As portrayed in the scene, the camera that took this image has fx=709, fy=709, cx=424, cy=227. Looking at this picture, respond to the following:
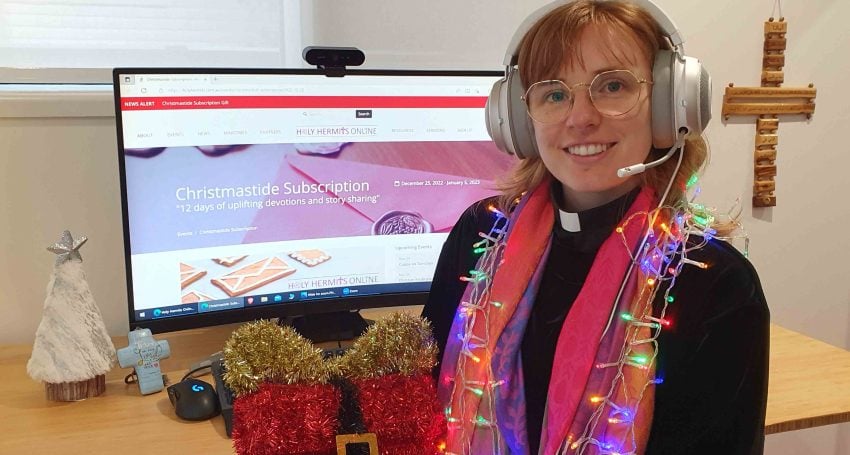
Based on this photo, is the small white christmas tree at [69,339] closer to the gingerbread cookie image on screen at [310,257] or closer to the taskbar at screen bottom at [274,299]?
the taskbar at screen bottom at [274,299]

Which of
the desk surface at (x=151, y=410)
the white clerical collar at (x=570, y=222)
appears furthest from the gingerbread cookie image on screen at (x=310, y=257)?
the white clerical collar at (x=570, y=222)

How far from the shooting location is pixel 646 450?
0.86 metres

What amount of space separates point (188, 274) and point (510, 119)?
63cm

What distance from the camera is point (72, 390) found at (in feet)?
3.68

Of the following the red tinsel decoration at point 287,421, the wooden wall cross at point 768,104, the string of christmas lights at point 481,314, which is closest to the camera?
the red tinsel decoration at point 287,421

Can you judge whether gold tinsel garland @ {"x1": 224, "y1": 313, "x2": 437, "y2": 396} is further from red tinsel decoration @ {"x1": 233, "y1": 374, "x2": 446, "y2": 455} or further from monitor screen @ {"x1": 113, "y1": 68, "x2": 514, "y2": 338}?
monitor screen @ {"x1": 113, "y1": 68, "x2": 514, "y2": 338}

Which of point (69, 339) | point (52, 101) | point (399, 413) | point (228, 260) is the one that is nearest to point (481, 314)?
point (399, 413)

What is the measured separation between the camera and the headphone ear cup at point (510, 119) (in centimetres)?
95

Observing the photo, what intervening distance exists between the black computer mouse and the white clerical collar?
0.58 metres

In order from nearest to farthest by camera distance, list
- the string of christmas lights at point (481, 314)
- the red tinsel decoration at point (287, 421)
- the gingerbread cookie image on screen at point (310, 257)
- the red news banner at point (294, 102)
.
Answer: the red tinsel decoration at point (287, 421)
the string of christmas lights at point (481, 314)
the red news banner at point (294, 102)
the gingerbread cookie image on screen at point (310, 257)

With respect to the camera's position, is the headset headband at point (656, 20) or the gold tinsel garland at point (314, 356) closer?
the gold tinsel garland at point (314, 356)

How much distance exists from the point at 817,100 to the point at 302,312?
1.42m

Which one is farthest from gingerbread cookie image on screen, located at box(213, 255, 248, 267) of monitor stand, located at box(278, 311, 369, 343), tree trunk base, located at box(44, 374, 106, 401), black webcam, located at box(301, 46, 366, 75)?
black webcam, located at box(301, 46, 366, 75)

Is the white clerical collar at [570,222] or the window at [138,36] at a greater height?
the window at [138,36]
